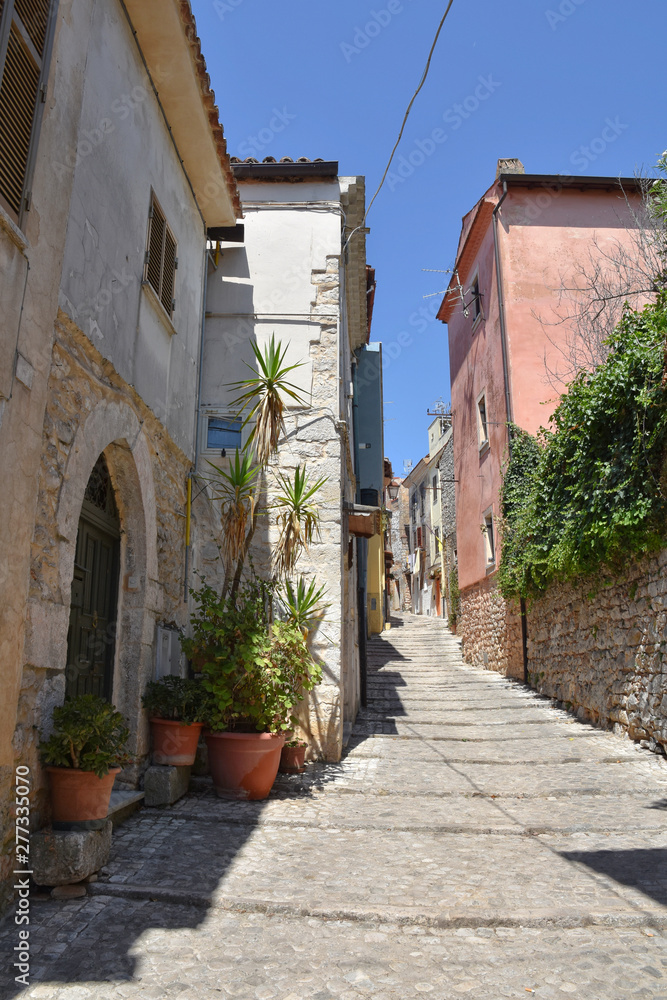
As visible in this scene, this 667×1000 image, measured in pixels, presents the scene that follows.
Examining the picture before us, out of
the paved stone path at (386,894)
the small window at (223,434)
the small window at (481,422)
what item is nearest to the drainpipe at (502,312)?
the small window at (481,422)

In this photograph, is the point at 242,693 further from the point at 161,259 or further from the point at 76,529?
the point at 161,259

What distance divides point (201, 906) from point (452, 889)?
134 centimetres

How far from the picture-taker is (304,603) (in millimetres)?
6816

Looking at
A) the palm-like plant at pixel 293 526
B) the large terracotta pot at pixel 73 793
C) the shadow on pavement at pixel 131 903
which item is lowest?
the shadow on pavement at pixel 131 903

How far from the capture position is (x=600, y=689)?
836 centimetres

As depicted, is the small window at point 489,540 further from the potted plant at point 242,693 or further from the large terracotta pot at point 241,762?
the large terracotta pot at point 241,762

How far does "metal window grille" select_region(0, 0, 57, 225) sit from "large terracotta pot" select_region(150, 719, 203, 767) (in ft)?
12.1

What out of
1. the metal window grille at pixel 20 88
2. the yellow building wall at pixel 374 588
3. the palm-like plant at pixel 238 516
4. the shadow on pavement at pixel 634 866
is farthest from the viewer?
the yellow building wall at pixel 374 588

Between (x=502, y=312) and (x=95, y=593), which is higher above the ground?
(x=502, y=312)

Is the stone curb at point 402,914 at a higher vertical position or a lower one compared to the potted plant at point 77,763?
lower

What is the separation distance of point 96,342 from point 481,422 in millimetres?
11767

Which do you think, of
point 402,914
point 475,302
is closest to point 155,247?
point 402,914

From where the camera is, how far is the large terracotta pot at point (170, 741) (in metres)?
5.44

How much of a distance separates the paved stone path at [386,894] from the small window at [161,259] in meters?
4.16
